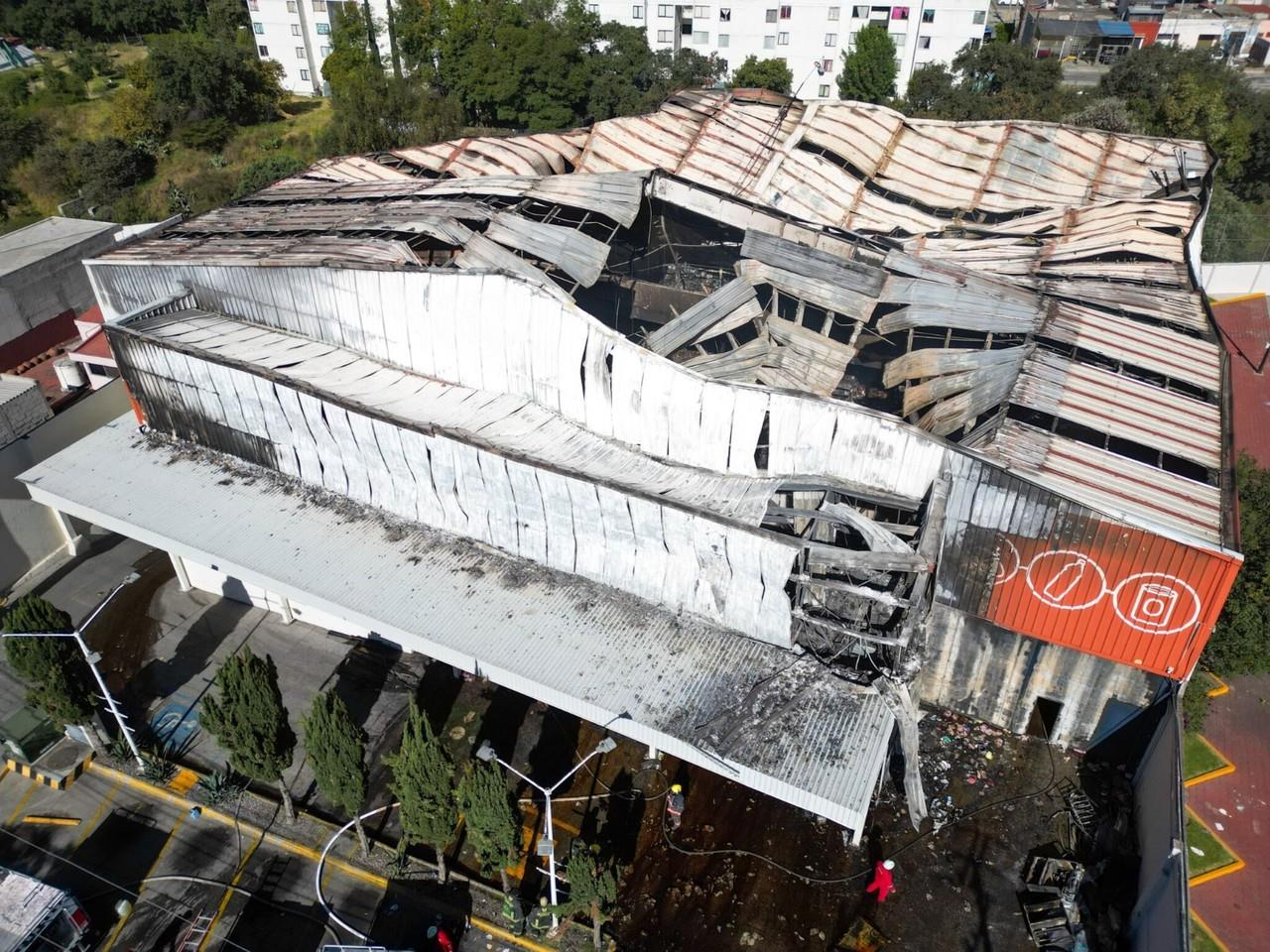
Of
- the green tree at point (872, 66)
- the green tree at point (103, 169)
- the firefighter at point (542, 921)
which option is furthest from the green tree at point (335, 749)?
the green tree at point (872, 66)

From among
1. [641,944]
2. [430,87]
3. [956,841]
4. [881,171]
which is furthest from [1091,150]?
[430,87]

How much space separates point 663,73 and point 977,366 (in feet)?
162

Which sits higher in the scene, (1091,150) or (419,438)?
(1091,150)

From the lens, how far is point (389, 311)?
1061 inches

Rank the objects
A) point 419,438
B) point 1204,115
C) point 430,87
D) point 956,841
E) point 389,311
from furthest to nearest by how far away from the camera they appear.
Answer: point 430,87 < point 1204,115 < point 389,311 < point 419,438 < point 956,841

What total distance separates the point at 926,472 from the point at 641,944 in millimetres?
12997

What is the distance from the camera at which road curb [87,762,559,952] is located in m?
19.2

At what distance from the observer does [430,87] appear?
207 feet

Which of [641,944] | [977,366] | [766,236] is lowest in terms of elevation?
[641,944]

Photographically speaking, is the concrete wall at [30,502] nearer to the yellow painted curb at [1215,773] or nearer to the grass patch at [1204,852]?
the grass patch at [1204,852]

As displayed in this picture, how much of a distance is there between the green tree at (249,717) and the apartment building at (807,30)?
5775cm

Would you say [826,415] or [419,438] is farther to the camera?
[419,438]

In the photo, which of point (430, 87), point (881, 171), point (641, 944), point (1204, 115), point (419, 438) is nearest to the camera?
point (641, 944)

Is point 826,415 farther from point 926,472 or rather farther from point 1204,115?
point 1204,115
